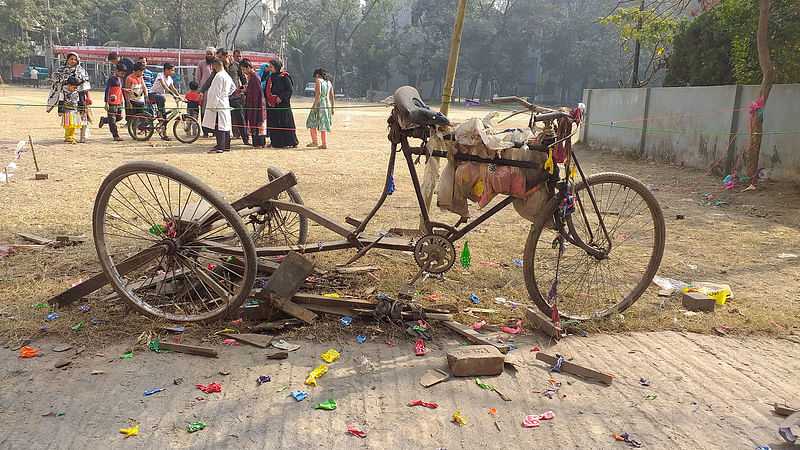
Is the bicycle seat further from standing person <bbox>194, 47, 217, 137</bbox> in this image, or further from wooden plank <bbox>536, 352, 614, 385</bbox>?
standing person <bbox>194, 47, 217, 137</bbox>

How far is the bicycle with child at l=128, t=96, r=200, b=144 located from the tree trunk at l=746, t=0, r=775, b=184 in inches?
404

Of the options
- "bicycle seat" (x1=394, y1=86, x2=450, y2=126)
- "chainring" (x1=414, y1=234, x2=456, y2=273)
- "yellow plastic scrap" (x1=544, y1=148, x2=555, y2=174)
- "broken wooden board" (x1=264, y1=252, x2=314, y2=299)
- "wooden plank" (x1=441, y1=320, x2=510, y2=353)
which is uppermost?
"bicycle seat" (x1=394, y1=86, x2=450, y2=126)

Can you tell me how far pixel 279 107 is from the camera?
11875 millimetres

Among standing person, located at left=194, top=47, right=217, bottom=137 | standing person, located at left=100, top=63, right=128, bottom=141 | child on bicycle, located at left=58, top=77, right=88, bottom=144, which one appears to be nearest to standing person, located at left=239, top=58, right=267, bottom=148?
standing person, located at left=194, top=47, right=217, bottom=137

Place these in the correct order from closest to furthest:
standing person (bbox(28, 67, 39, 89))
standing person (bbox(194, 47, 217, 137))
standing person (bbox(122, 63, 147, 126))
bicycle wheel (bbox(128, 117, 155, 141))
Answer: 1. standing person (bbox(194, 47, 217, 137))
2. standing person (bbox(122, 63, 147, 126))
3. bicycle wheel (bbox(128, 117, 155, 141))
4. standing person (bbox(28, 67, 39, 89))

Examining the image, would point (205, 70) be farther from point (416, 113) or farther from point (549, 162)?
point (549, 162)

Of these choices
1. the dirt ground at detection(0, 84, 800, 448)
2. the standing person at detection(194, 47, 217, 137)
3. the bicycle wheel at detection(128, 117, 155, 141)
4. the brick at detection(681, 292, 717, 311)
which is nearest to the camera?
the dirt ground at detection(0, 84, 800, 448)

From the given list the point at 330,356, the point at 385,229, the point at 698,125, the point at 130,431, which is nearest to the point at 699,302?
the point at 330,356

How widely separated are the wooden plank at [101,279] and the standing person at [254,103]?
27.9ft

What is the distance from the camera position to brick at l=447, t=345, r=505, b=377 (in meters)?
2.84

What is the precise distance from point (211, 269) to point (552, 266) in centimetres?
261

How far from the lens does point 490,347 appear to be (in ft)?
9.77

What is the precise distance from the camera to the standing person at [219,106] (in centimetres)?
→ 1102

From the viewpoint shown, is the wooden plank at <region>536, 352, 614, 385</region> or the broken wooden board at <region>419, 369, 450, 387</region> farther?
the wooden plank at <region>536, 352, 614, 385</region>
